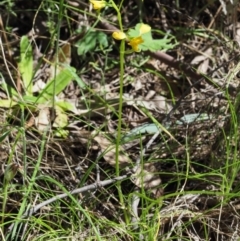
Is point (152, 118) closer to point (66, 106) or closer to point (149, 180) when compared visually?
point (149, 180)

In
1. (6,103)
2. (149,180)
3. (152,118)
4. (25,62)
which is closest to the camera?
(152,118)

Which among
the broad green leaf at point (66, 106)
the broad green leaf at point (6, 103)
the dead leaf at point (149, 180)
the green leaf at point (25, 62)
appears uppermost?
the green leaf at point (25, 62)

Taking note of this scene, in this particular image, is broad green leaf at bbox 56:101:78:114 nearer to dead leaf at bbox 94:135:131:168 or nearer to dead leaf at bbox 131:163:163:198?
dead leaf at bbox 94:135:131:168

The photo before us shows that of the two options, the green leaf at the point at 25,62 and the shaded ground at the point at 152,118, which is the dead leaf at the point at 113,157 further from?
the green leaf at the point at 25,62

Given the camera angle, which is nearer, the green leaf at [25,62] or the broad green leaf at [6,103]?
the broad green leaf at [6,103]

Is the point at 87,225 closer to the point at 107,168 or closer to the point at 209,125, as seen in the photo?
the point at 107,168

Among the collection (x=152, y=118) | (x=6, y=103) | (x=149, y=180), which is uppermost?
(x=152, y=118)

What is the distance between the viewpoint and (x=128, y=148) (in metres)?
2.00

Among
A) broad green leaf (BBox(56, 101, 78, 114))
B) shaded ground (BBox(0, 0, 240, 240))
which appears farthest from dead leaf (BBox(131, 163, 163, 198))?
broad green leaf (BBox(56, 101, 78, 114))

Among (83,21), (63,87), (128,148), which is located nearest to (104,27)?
(83,21)

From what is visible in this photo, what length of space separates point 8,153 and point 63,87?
0.38 m

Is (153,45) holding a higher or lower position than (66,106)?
higher

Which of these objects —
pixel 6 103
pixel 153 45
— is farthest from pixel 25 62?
pixel 153 45

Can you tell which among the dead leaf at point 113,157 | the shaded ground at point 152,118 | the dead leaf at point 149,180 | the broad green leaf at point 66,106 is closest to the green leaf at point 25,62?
the shaded ground at point 152,118
